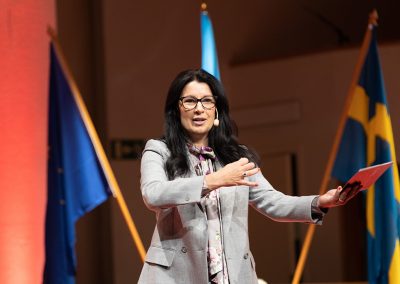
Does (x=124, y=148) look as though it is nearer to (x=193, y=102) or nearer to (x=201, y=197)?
(x=193, y=102)

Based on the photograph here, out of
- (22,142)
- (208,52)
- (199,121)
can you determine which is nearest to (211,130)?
(199,121)

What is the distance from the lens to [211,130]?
246 centimetres

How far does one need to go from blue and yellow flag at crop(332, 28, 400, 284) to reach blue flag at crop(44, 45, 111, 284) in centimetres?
129

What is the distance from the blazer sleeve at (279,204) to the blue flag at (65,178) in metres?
2.06

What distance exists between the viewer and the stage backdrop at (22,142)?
446 centimetres

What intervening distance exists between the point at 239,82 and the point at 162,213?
20.6 feet

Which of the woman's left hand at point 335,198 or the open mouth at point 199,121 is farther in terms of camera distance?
the open mouth at point 199,121

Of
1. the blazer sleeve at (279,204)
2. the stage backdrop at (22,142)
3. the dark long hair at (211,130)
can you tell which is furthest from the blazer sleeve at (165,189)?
the stage backdrop at (22,142)

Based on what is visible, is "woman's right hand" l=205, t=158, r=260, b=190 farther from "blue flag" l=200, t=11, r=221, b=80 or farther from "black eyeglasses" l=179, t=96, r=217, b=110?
"blue flag" l=200, t=11, r=221, b=80

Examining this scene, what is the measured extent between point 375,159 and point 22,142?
1848 millimetres

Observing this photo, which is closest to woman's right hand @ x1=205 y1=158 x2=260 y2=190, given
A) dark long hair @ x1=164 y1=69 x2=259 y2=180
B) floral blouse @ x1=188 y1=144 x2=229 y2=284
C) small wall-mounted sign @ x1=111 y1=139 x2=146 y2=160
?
floral blouse @ x1=188 y1=144 x2=229 y2=284

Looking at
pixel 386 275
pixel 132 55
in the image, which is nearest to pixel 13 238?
pixel 386 275

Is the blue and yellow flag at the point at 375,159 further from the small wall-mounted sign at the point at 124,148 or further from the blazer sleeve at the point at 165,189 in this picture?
the small wall-mounted sign at the point at 124,148

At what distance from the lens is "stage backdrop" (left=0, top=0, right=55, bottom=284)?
14.6 ft
